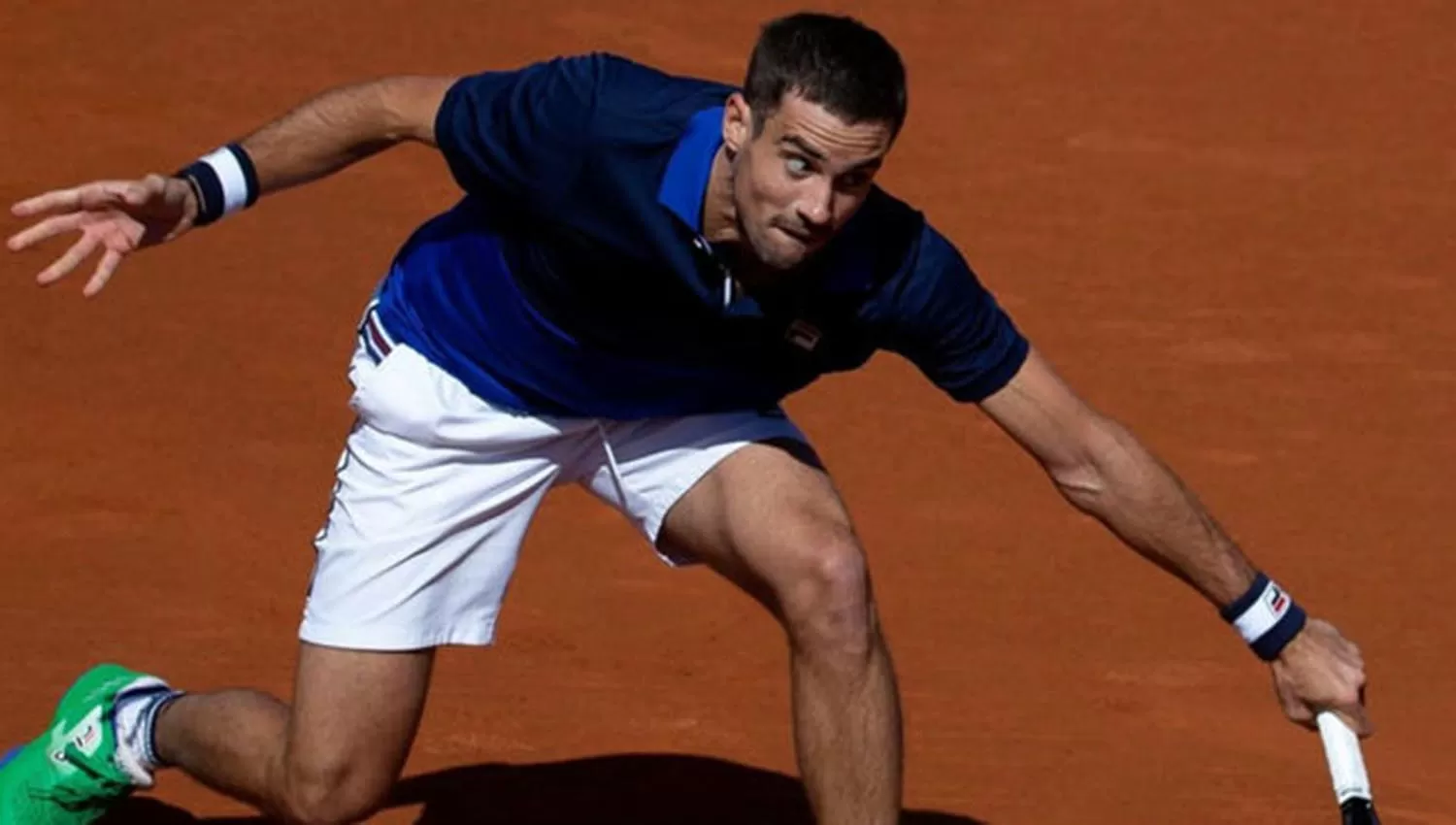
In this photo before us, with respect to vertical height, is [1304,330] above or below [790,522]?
below

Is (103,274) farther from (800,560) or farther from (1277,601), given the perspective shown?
(1277,601)

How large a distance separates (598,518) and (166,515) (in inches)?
48.7

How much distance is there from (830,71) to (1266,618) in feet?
4.53

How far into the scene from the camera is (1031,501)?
8.61m

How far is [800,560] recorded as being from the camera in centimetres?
584

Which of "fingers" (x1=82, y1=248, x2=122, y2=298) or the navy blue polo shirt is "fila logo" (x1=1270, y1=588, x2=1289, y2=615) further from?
"fingers" (x1=82, y1=248, x2=122, y2=298)

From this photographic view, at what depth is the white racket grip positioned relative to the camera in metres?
5.58

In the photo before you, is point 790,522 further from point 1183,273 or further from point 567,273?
point 1183,273

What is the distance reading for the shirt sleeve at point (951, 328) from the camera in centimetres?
569

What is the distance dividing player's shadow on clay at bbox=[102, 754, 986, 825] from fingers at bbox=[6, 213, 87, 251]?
6.04 feet

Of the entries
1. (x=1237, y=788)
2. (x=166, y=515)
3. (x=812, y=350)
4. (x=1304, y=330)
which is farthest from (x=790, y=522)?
(x=1304, y=330)

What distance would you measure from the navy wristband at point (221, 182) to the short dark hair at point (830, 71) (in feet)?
3.68

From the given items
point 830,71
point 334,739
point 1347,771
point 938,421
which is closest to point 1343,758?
point 1347,771

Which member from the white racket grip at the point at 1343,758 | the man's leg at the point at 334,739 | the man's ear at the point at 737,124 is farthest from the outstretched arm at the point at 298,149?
the white racket grip at the point at 1343,758
